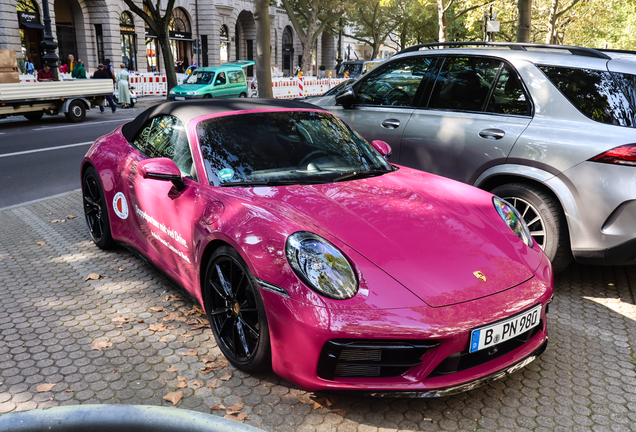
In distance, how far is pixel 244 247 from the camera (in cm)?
290

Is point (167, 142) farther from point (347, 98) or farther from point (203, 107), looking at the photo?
point (347, 98)

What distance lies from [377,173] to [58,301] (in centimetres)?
251

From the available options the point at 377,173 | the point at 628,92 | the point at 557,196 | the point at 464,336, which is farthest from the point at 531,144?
the point at 464,336

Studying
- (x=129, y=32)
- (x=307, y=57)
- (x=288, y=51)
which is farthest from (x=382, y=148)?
(x=288, y=51)

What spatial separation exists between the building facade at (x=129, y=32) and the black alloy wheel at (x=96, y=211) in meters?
24.8

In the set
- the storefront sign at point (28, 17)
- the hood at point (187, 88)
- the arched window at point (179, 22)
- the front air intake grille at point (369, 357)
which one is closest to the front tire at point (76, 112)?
the hood at point (187, 88)

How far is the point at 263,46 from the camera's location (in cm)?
1252

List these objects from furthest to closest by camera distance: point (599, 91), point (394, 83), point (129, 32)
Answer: point (129, 32), point (394, 83), point (599, 91)

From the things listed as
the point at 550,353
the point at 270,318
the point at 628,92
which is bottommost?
the point at 550,353

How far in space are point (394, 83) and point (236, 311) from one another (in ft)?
11.6

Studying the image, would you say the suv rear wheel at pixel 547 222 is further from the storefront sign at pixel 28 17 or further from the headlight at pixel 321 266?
the storefront sign at pixel 28 17

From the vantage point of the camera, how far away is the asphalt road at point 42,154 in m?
8.09

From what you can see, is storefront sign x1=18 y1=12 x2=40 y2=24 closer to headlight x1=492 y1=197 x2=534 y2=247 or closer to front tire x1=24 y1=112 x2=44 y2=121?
front tire x1=24 y1=112 x2=44 y2=121

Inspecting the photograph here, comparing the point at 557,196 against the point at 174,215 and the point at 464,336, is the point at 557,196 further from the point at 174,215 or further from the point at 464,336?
the point at 174,215
